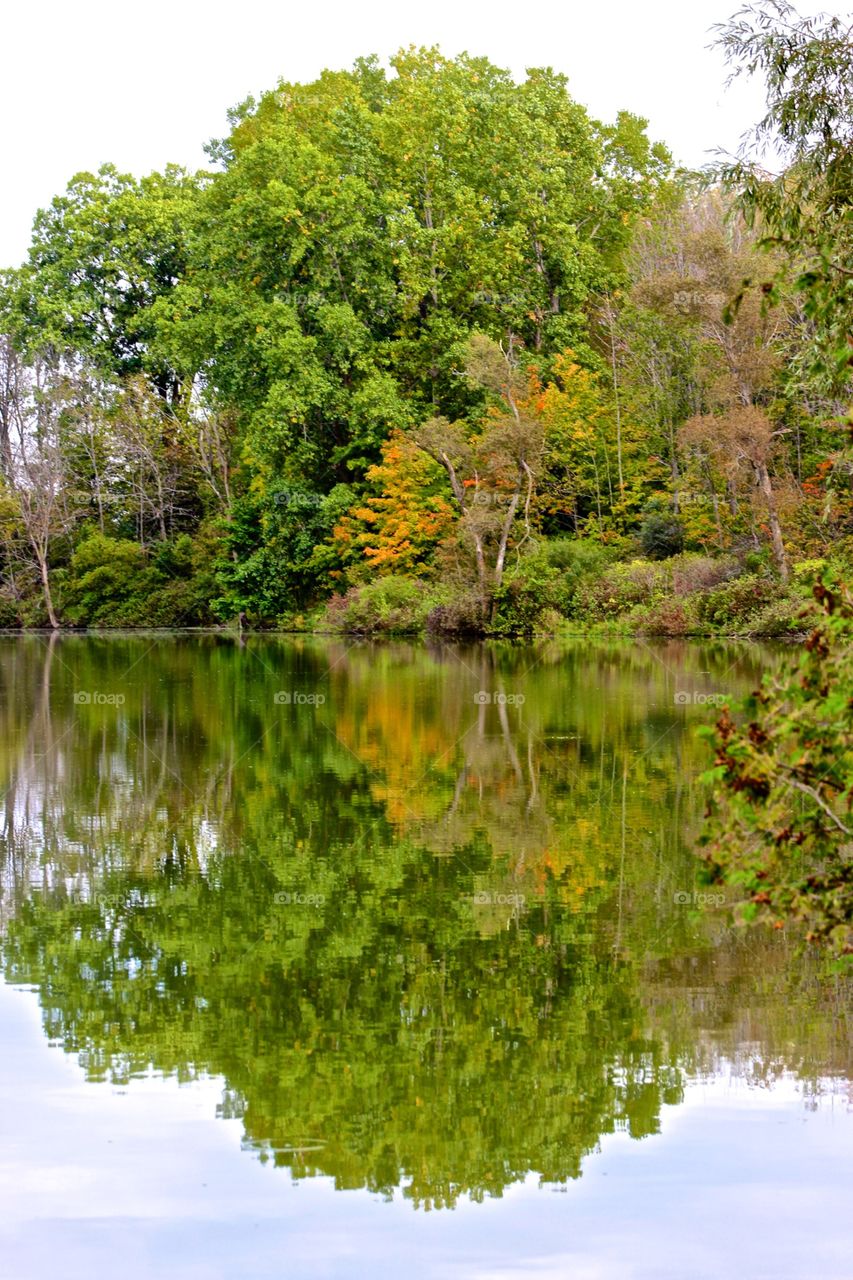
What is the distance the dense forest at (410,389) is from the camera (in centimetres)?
4172

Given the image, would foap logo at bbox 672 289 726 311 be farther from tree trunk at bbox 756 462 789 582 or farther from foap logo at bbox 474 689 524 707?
foap logo at bbox 474 689 524 707

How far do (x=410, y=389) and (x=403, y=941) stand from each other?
43.5 meters

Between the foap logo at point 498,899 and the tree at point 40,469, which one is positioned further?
the tree at point 40,469

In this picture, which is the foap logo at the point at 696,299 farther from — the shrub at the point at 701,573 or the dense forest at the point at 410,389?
the shrub at the point at 701,573

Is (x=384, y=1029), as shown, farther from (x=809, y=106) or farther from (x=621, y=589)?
(x=621, y=589)

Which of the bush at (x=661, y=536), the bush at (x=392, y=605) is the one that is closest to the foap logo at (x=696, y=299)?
the bush at (x=661, y=536)

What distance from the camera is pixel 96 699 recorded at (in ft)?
77.7

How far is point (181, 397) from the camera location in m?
61.1

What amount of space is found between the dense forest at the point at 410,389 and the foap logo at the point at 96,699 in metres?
16.8

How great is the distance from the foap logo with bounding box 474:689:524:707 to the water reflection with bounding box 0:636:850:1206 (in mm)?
3162

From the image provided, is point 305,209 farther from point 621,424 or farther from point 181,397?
point 181,397

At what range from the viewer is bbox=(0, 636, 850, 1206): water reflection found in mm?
5723

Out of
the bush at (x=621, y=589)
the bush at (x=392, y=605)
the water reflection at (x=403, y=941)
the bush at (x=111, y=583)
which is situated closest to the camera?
the water reflection at (x=403, y=941)

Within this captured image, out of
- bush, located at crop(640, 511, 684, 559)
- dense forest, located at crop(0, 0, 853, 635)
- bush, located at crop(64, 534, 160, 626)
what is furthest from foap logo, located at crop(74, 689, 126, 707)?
bush, located at crop(64, 534, 160, 626)
